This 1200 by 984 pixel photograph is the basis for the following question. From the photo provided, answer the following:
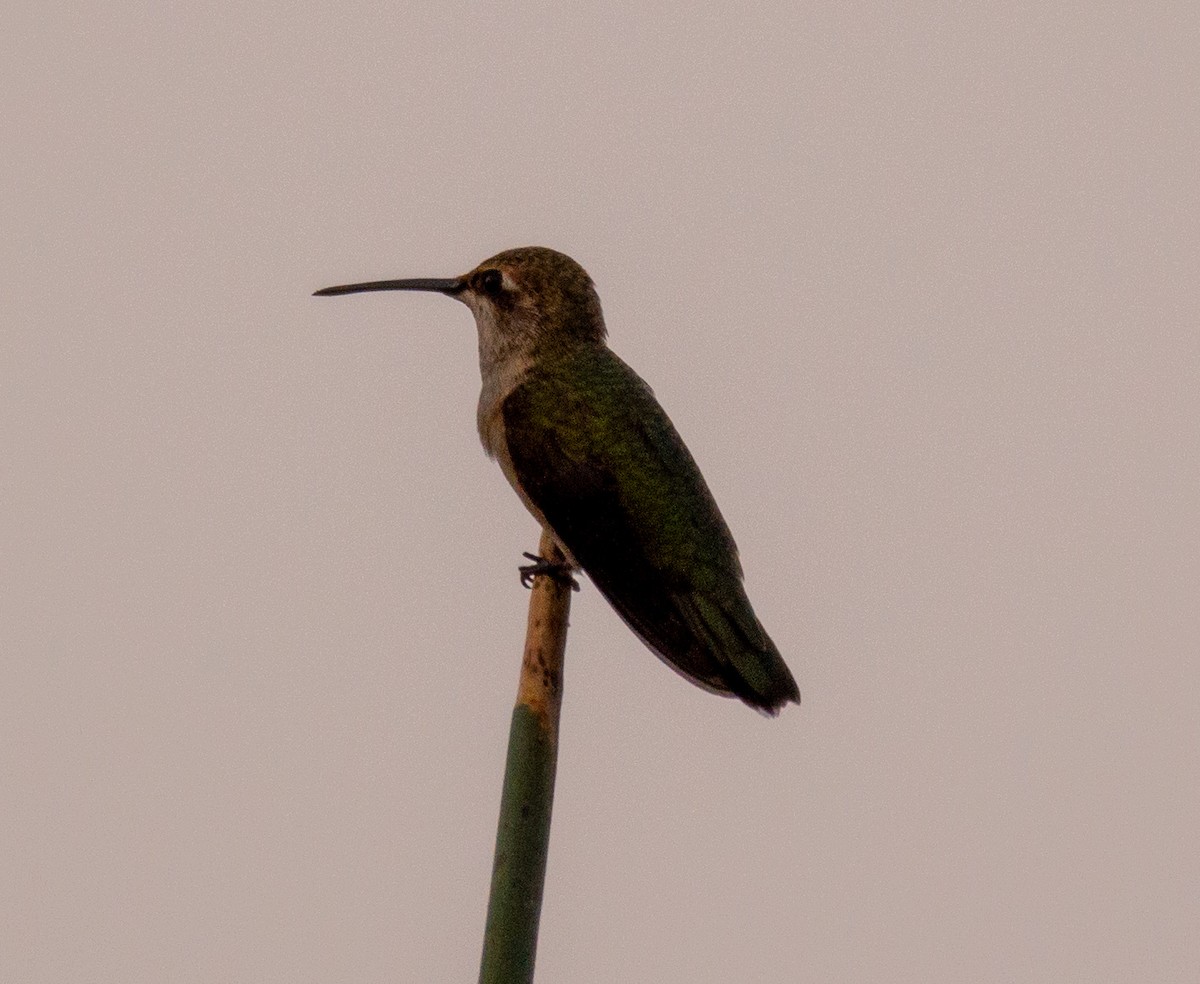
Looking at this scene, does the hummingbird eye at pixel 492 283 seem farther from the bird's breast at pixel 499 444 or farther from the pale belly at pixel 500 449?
the pale belly at pixel 500 449

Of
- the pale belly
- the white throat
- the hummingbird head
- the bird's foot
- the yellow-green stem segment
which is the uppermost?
the hummingbird head

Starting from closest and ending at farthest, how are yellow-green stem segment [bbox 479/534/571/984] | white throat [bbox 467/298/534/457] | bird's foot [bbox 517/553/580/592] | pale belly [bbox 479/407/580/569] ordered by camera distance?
1. yellow-green stem segment [bbox 479/534/571/984]
2. bird's foot [bbox 517/553/580/592]
3. pale belly [bbox 479/407/580/569]
4. white throat [bbox 467/298/534/457]

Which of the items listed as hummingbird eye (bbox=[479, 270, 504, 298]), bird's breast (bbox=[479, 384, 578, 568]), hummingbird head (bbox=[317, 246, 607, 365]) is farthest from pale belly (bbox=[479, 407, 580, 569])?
hummingbird eye (bbox=[479, 270, 504, 298])

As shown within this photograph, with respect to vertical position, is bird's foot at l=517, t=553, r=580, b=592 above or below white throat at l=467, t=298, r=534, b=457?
Result: below

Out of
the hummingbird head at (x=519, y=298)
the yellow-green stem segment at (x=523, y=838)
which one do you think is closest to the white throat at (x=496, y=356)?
the hummingbird head at (x=519, y=298)

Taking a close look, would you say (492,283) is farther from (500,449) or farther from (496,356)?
(500,449)

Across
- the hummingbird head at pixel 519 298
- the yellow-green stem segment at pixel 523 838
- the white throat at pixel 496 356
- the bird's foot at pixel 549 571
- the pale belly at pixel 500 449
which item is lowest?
the yellow-green stem segment at pixel 523 838

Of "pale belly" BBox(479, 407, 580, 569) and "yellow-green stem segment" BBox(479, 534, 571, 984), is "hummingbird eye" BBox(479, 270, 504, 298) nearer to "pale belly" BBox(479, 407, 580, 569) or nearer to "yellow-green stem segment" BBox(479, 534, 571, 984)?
"pale belly" BBox(479, 407, 580, 569)
